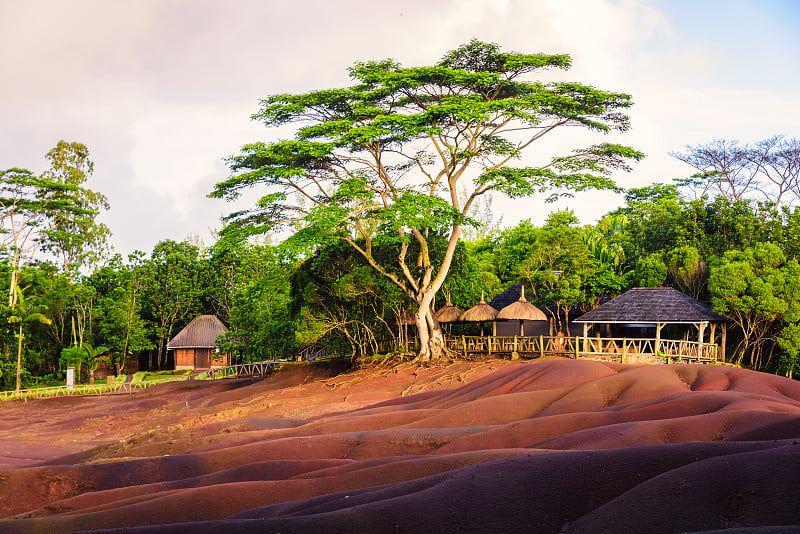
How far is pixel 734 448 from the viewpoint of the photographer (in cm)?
617

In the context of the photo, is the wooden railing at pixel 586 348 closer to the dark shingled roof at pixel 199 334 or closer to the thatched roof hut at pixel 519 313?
the thatched roof hut at pixel 519 313

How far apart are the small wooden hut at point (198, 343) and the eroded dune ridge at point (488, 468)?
24392mm

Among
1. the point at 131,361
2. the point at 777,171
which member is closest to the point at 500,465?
the point at 131,361

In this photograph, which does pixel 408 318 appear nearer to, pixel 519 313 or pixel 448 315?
pixel 448 315

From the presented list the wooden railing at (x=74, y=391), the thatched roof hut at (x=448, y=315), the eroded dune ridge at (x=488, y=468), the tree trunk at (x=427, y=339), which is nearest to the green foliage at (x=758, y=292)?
the thatched roof hut at (x=448, y=315)

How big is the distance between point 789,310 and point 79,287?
37.1 metres

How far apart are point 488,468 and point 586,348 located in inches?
763

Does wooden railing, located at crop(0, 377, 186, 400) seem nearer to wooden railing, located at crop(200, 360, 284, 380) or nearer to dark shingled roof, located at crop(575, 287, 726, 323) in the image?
wooden railing, located at crop(200, 360, 284, 380)

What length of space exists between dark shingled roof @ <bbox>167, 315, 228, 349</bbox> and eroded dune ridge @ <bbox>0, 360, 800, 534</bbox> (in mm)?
24151

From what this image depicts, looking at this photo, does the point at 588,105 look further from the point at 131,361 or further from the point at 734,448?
the point at 131,361

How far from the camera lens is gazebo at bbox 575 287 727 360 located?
88.2 feet

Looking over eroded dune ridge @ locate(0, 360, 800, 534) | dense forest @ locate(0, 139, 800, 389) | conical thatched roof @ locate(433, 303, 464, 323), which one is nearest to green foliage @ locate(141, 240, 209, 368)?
dense forest @ locate(0, 139, 800, 389)

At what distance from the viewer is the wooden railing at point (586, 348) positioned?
80.0 feet

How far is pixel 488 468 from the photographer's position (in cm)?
632
